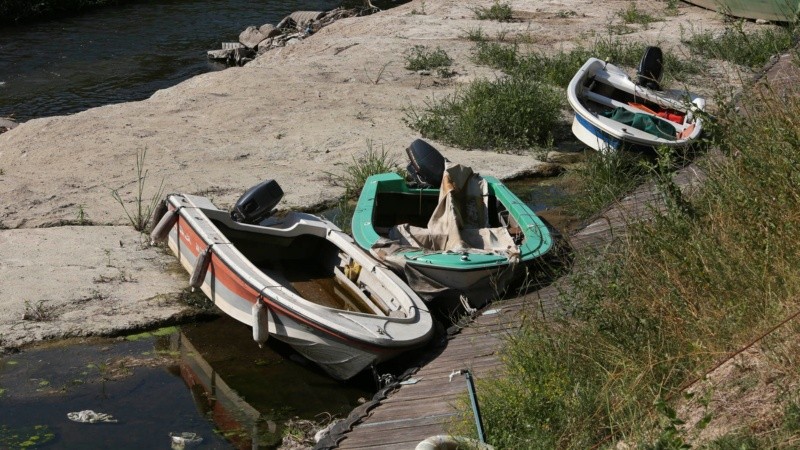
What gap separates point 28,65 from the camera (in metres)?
19.5

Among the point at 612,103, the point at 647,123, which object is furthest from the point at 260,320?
the point at 612,103

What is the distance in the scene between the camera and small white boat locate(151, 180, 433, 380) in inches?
305

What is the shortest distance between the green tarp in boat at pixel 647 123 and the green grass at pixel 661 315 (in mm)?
4164

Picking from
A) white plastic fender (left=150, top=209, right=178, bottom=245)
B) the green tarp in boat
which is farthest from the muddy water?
the green tarp in boat

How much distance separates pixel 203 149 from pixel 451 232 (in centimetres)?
435

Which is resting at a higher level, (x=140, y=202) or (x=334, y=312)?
(x=334, y=312)

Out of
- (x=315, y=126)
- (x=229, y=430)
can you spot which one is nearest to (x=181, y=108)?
(x=315, y=126)

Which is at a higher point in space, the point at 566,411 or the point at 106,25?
the point at 566,411

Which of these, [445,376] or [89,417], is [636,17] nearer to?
[445,376]

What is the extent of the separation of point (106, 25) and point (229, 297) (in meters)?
16.1

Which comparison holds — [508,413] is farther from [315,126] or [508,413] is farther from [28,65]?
[28,65]

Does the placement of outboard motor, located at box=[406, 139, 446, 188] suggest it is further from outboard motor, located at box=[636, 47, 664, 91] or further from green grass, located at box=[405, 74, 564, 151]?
outboard motor, located at box=[636, 47, 664, 91]

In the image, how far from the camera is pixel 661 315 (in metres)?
6.10

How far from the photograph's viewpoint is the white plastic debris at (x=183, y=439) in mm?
7188
